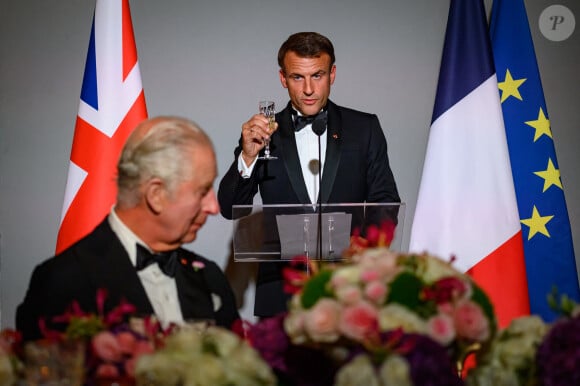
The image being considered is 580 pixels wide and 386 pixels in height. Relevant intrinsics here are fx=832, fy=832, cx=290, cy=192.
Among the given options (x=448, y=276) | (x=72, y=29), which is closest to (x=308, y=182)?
(x=72, y=29)

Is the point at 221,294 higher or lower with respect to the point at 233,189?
lower

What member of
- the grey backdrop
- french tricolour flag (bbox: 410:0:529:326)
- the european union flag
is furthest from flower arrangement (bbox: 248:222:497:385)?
the grey backdrop

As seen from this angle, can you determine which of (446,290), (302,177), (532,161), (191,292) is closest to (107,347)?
(446,290)

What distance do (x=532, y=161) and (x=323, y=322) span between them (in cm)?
331

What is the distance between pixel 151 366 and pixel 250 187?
2290 mm

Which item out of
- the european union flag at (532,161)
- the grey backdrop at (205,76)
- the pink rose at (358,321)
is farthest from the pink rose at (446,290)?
the grey backdrop at (205,76)

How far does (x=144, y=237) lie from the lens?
85.7 inches

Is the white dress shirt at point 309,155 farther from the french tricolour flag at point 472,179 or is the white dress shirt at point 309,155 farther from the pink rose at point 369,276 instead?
the pink rose at point 369,276

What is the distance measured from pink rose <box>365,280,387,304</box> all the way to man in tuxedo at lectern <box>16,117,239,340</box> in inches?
29.7

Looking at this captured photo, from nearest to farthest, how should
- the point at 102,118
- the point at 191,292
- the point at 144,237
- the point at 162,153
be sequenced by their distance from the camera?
the point at 162,153, the point at 144,237, the point at 191,292, the point at 102,118

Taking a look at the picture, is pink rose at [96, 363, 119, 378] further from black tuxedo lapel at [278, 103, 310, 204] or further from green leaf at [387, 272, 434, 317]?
black tuxedo lapel at [278, 103, 310, 204]

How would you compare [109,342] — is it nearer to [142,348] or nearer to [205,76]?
[142,348]

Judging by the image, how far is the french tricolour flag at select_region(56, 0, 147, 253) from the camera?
13.5 feet

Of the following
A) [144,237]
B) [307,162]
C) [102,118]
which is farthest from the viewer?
[102,118]
